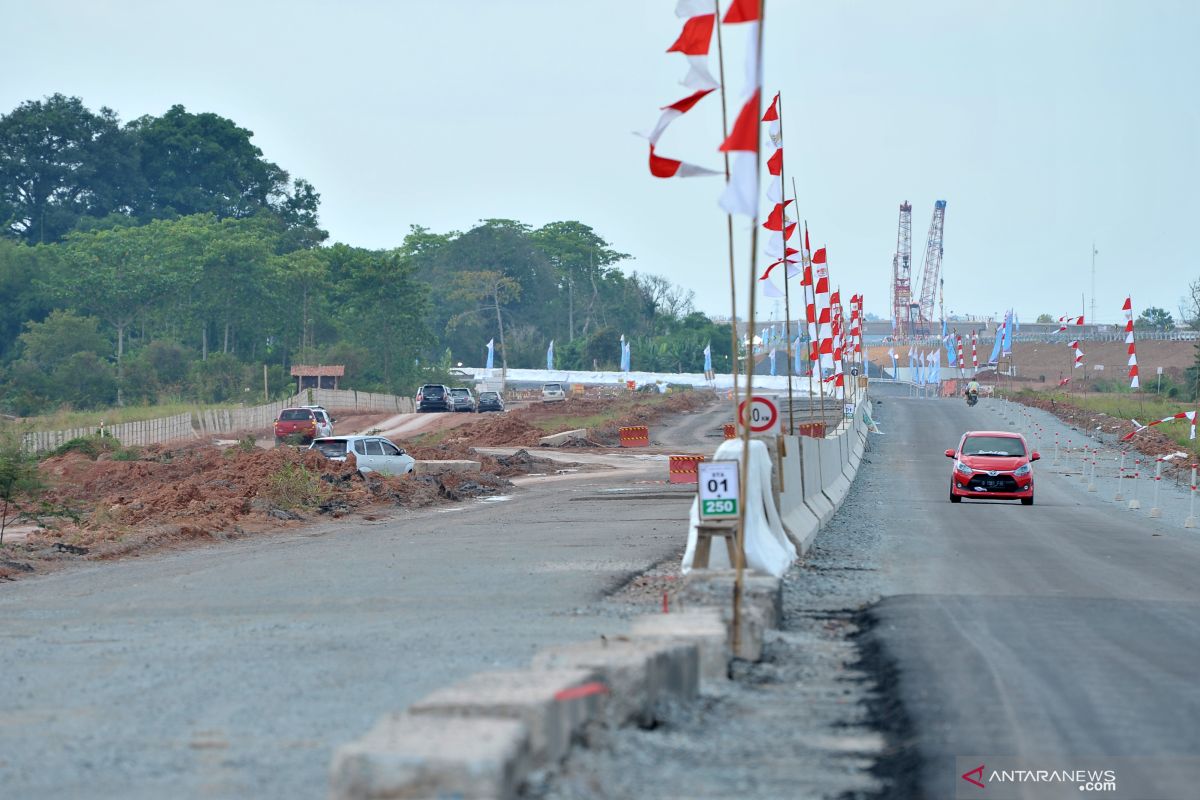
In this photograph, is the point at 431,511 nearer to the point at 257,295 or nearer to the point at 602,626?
the point at 602,626

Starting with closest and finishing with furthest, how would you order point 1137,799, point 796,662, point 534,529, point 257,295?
point 1137,799
point 796,662
point 534,529
point 257,295

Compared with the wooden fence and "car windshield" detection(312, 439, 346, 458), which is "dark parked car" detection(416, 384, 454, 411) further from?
"car windshield" detection(312, 439, 346, 458)

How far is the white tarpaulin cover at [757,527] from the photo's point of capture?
1424 cm

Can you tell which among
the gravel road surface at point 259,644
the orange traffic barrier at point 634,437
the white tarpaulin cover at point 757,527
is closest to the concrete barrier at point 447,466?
the orange traffic barrier at point 634,437

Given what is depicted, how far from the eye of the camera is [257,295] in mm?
105250

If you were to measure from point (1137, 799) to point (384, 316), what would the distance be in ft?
346

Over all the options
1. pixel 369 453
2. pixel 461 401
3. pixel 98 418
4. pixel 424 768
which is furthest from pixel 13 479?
pixel 461 401

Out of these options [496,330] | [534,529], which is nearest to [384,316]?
[496,330]

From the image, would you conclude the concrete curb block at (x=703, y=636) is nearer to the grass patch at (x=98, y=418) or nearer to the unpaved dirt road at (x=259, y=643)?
the unpaved dirt road at (x=259, y=643)

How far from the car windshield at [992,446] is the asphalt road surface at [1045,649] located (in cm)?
864

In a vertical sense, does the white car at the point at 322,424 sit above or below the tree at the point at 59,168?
below

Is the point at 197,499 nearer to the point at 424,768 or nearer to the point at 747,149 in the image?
the point at 747,149

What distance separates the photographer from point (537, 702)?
20.3 ft

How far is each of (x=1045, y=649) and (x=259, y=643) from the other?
607cm
